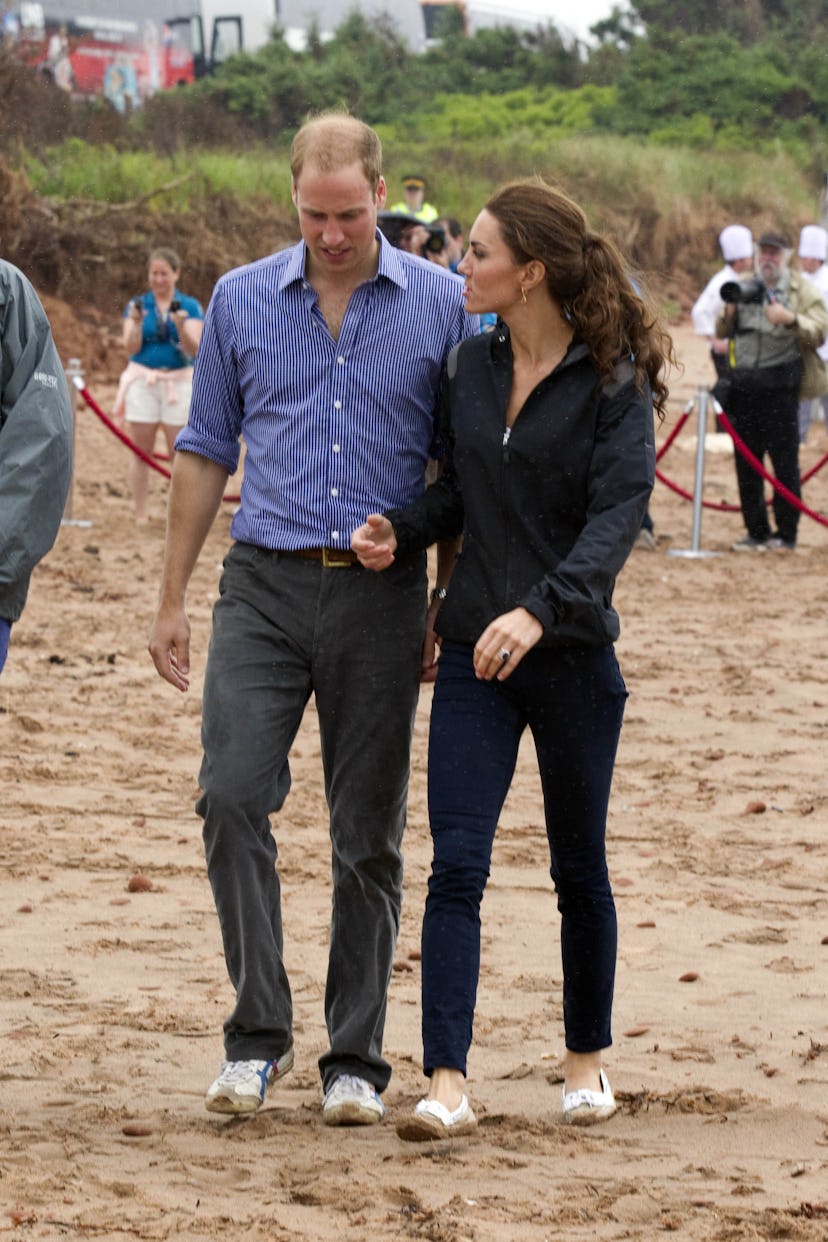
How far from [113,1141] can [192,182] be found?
26.1 m

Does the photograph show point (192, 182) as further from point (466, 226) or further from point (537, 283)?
point (537, 283)

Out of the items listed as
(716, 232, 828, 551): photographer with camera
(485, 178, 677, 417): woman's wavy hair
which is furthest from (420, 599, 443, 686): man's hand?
(716, 232, 828, 551): photographer with camera

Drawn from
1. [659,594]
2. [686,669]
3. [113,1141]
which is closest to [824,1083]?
[113,1141]

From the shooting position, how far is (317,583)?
4.15 m

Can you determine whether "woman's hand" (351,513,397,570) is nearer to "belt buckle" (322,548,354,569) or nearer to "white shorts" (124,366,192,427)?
"belt buckle" (322,548,354,569)

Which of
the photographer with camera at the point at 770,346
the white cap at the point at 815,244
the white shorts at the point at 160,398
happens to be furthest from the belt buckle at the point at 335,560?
the white cap at the point at 815,244

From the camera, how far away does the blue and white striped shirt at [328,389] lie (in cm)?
417

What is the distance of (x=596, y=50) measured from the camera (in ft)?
180

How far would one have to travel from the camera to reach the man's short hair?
4.03 metres

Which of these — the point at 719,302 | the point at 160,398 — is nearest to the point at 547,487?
the point at 160,398

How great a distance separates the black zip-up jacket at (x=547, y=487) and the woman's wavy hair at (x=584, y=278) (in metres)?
0.04

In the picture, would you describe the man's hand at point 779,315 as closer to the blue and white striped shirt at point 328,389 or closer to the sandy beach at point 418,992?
the sandy beach at point 418,992

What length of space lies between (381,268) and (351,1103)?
175cm

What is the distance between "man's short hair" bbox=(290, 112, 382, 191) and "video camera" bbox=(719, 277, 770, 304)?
904 cm
